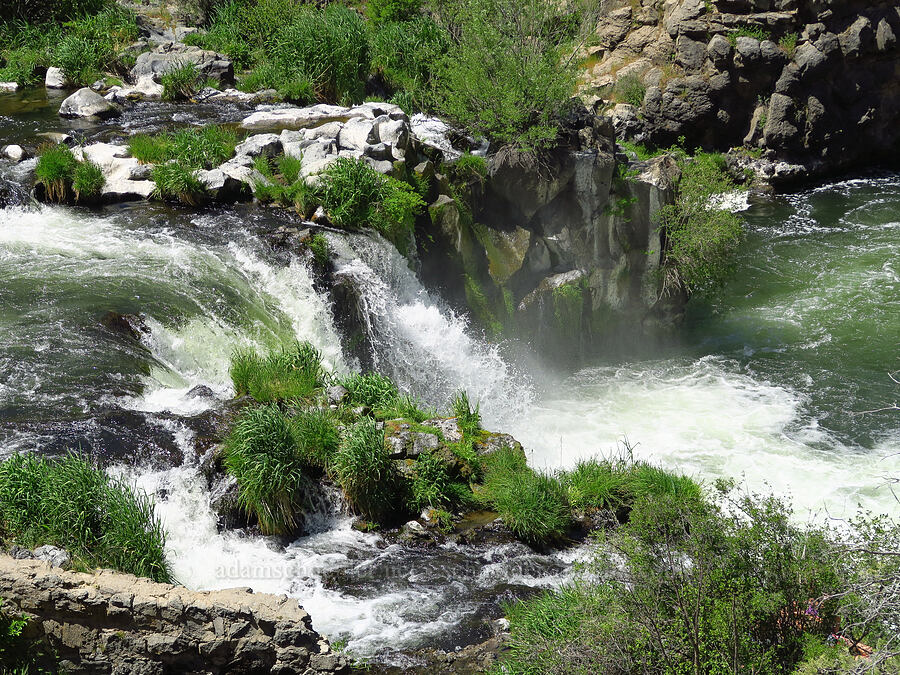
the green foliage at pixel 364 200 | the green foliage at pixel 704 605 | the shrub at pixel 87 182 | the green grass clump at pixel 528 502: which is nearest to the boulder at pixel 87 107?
the shrub at pixel 87 182

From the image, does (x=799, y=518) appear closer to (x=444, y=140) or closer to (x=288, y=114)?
(x=444, y=140)

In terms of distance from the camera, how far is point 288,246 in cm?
1397

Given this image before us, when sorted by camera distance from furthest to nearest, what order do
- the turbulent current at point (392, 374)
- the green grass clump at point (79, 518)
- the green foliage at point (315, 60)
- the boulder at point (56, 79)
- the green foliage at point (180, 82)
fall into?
the boulder at point (56, 79) < the green foliage at point (315, 60) < the green foliage at point (180, 82) < the turbulent current at point (392, 374) < the green grass clump at point (79, 518)

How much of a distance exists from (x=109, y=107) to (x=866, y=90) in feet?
79.4

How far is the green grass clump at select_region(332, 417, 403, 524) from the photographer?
9805mm

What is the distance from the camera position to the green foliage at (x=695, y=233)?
17.5 m

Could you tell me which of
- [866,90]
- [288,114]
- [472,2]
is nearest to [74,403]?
[288,114]

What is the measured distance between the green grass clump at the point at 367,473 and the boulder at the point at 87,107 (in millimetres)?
14305

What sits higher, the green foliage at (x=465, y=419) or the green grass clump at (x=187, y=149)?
the green grass clump at (x=187, y=149)

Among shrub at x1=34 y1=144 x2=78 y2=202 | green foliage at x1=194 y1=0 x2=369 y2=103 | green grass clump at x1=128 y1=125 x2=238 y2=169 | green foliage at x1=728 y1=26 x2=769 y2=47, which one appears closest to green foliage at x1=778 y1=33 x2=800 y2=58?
green foliage at x1=728 y1=26 x2=769 y2=47

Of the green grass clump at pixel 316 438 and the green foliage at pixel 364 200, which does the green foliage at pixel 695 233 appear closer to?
the green foliage at pixel 364 200

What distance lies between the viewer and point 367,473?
9820mm

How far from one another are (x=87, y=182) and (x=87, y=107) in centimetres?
596

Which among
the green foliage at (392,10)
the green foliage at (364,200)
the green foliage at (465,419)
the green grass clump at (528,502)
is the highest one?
the green foliage at (392,10)
